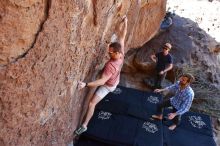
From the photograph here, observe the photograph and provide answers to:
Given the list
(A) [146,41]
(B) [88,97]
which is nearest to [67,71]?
(B) [88,97]

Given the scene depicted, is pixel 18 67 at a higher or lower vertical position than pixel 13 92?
higher

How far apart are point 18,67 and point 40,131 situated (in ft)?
3.24

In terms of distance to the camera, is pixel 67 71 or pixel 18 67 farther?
pixel 67 71

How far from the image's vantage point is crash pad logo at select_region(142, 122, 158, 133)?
219 inches

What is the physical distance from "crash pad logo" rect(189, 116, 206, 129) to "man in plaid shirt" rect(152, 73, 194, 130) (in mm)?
357

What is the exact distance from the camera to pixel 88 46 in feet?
14.3

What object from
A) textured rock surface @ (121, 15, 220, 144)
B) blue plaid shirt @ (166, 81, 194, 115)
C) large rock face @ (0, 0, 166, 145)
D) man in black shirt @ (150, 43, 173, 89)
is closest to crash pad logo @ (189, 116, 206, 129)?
blue plaid shirt @ (166, 81, 194, 115)

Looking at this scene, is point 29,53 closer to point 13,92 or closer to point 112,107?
point 13,92

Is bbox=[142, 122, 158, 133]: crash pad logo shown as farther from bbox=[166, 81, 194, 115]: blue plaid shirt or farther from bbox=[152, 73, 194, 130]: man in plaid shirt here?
bbox=[166, 81, 194, 115]: blue plaid shirt

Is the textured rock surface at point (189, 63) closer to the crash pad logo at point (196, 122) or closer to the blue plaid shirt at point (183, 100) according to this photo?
the crash pad logo at point (196, 122)

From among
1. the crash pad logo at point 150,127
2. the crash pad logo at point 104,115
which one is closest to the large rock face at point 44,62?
the crash pad logo at point 104,115

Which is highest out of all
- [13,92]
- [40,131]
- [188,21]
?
[188,21]

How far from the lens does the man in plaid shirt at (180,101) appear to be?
5258 millimetres

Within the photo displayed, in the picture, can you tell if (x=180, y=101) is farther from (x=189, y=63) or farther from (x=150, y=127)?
(x=189, y=63)
